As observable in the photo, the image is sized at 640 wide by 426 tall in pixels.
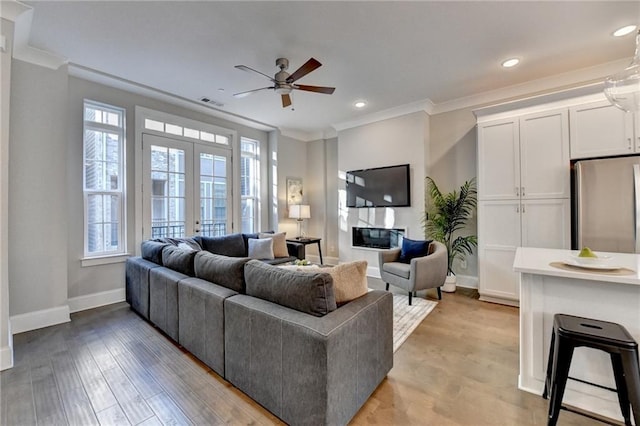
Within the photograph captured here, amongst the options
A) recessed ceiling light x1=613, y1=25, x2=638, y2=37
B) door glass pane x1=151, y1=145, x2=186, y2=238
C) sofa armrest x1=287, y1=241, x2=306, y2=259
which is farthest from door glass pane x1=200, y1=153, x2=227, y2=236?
recessed ceiling light x1=613, y1=25, x2=638, y2=37

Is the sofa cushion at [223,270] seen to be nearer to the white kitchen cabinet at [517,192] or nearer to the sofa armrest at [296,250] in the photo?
the sofa armrest at [296,250]

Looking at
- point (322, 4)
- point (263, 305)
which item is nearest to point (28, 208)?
point (263, 305)

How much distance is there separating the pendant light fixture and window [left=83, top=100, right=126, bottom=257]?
204 inches

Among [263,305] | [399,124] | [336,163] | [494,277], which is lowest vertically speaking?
[494,277]

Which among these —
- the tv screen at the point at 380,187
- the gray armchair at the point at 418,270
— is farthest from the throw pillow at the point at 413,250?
the tv screen at the point at 380,187

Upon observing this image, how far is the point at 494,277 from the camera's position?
364 centimetres

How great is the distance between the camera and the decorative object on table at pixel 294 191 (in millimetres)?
6039

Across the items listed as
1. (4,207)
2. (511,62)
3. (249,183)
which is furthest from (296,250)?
(511,62)

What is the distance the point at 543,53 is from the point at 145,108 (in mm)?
5217

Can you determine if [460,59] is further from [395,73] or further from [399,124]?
[399,124]

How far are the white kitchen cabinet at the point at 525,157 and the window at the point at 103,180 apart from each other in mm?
5082

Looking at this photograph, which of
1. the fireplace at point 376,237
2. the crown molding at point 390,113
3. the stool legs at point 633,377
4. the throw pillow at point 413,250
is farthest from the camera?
the fireplace at point 376,237

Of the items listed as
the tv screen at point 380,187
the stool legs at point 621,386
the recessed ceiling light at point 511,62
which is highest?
the recessed ceiling light at point 511,62

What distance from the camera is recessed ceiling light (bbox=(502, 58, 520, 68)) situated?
126 inches
